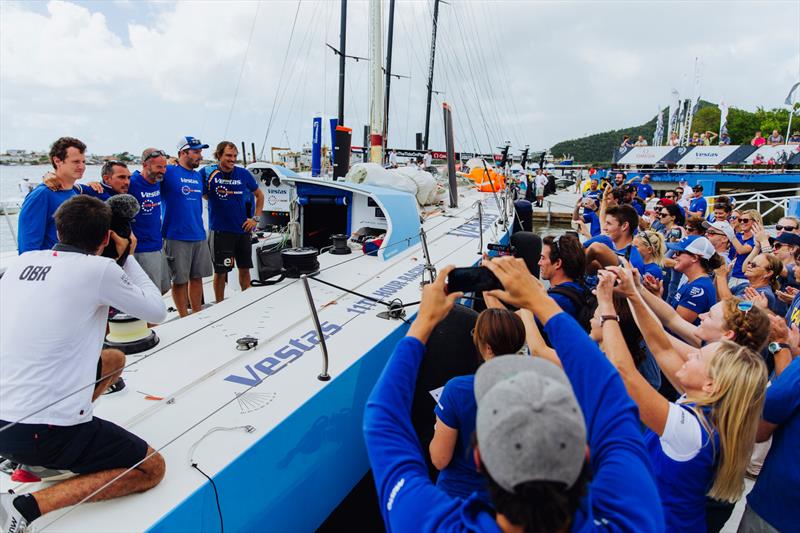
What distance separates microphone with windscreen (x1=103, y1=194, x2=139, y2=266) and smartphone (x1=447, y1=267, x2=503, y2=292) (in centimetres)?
147

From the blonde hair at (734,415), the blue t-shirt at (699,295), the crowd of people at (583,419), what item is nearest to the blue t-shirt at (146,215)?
the crowd of people at (583,419)

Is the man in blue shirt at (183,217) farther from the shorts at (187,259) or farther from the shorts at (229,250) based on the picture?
the shorts at (229,250)

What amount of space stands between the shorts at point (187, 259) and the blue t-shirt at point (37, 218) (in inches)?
42.3

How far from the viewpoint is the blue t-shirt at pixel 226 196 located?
414cm

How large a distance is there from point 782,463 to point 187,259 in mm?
3990

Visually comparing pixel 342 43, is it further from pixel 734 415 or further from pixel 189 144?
pixel 734 415

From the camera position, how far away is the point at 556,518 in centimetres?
65

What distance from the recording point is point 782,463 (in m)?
1.54

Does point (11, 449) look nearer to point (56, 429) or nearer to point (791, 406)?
point (56, 429)

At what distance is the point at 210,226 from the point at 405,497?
3991mm

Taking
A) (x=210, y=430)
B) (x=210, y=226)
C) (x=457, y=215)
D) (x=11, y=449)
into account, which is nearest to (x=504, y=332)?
(x=210, y=430)

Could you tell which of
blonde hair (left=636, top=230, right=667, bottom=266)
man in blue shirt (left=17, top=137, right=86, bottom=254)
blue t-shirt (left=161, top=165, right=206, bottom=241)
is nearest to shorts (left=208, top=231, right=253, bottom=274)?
blue t-shirt (left=161, top=165, right=206, bottom=241)

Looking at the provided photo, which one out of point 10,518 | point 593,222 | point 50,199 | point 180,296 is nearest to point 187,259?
point 180,296

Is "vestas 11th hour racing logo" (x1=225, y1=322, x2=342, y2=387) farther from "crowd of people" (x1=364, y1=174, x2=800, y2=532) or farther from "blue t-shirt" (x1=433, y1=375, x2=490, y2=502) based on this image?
"blue t-shirt" (x1=433, y1=375, x2=490, y2=502)
